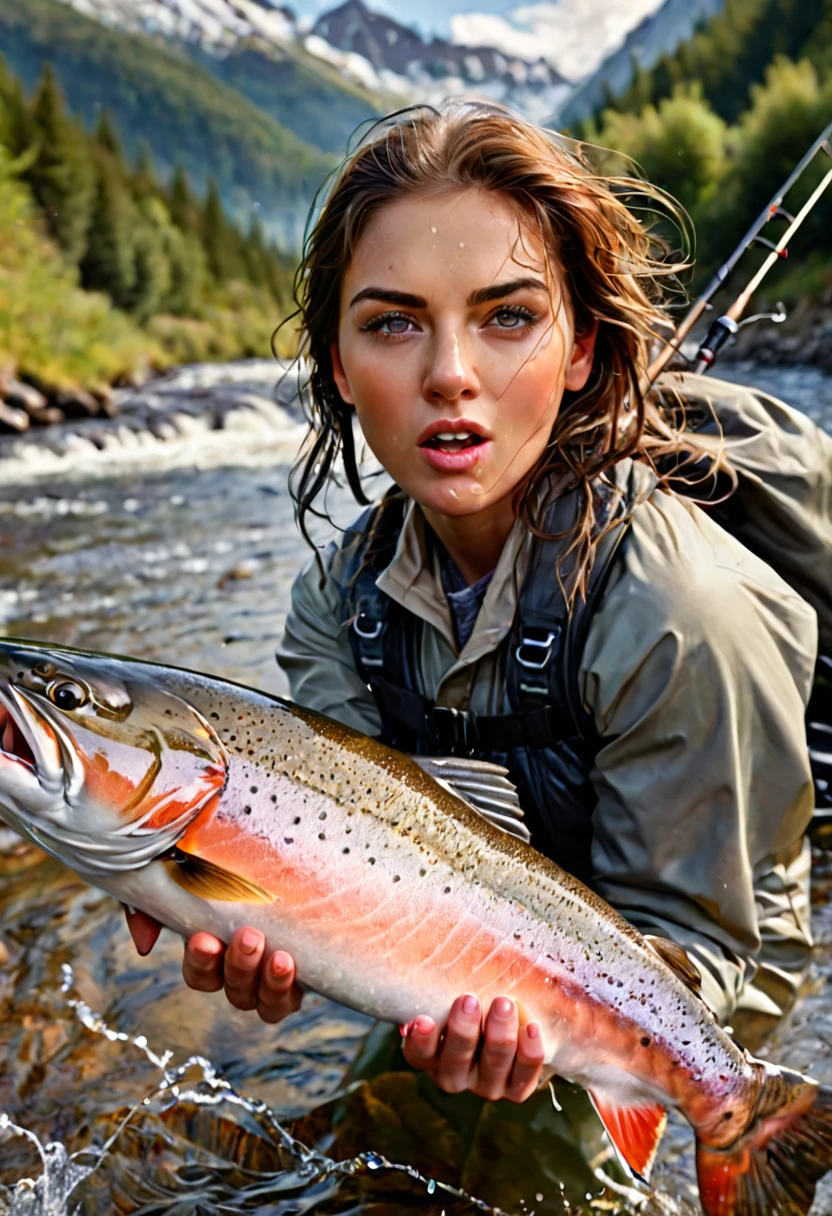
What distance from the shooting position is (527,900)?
162 cm

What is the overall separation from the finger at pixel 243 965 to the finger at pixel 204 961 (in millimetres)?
16

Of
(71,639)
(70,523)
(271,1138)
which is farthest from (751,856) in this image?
(70,523)

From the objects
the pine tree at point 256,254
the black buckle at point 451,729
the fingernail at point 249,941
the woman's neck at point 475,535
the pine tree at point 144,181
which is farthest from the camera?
the pine tree at point 256,254

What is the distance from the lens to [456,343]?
5.94 ft

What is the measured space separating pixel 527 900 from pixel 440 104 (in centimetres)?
159

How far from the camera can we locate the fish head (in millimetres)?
1386

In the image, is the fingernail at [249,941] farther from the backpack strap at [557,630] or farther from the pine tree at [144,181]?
the pine tree at [144,181]

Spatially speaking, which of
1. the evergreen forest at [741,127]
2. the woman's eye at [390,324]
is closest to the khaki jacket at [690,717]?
the woman's eye at [390,324]

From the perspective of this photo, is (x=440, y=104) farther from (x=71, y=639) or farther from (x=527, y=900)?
(x=71, y=639)

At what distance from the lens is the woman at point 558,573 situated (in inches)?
71.5

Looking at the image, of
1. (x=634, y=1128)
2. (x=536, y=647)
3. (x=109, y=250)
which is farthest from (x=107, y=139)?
(x=634, y=1128)

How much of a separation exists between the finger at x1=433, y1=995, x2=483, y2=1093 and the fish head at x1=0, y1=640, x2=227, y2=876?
50 cm

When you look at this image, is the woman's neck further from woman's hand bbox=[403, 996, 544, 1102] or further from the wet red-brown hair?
woman's hand bbox=[403, 996, 544, 1102]

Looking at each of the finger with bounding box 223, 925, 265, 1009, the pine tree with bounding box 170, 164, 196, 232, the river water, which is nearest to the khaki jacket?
the river water
